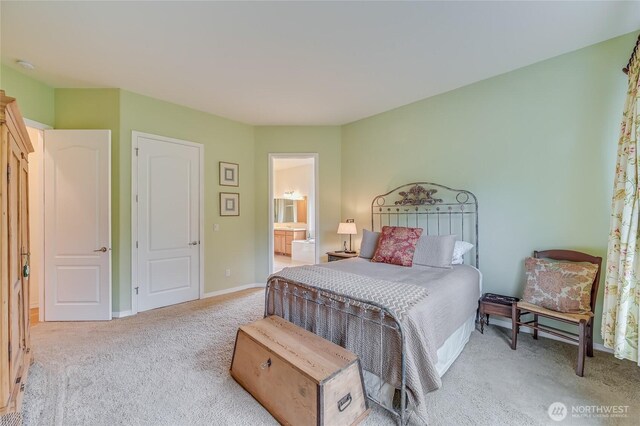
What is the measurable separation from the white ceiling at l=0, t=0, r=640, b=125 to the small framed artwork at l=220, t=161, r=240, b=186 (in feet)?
4.00

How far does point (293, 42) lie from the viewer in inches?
99.9

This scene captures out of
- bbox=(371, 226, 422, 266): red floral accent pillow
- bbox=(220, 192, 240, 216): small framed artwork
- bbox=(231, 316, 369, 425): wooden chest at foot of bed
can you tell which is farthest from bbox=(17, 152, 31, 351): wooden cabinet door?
bbox=(371, 226, 422, 266): red floral accent pillow

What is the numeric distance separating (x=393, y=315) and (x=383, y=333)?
0.19 meters

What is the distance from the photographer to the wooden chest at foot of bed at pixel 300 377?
156 centimetres

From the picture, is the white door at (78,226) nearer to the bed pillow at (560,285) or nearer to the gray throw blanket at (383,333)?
the gray throw blanket at (383,333)

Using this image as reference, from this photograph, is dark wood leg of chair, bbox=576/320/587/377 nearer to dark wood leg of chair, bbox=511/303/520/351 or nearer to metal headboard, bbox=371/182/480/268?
dark wood leg of chair, bbox=511/303/520/351

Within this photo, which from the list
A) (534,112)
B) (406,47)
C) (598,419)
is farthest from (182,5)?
(598,419)

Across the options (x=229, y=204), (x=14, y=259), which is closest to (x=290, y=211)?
(x=229, y=204)

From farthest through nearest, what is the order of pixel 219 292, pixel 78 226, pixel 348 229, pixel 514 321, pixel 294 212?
pixel 294 212 < pixel 219 292 < pixel 348 229 < pixel 78 226 < pixel 514 321

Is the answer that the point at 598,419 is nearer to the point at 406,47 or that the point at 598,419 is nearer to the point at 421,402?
the point at 421,402

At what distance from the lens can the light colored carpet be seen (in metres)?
1.83

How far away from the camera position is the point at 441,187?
374cm

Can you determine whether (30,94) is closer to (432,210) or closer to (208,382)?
(208,382)

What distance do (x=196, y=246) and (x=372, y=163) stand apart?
9.96 feet
